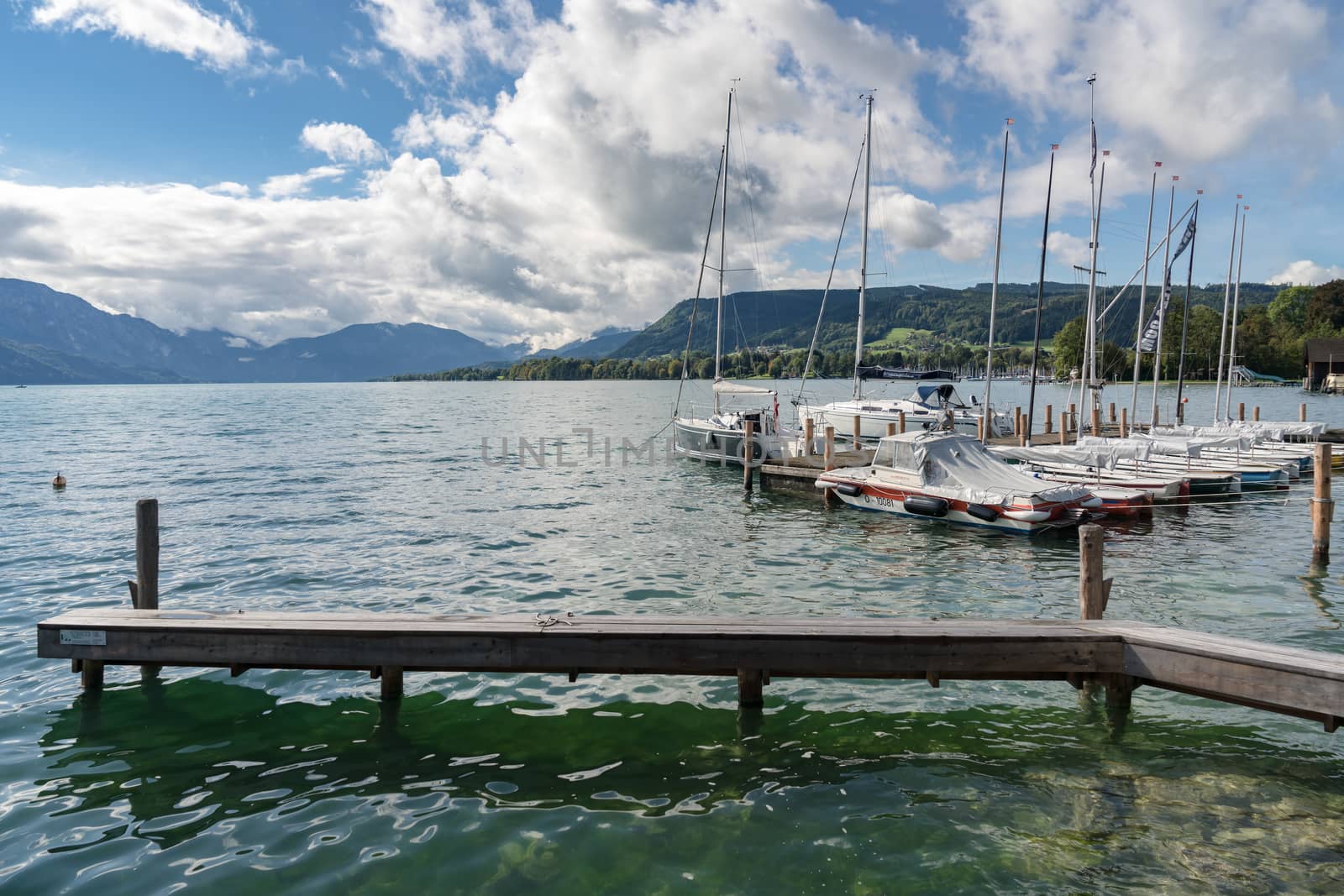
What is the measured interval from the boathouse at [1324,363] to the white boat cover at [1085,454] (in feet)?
331

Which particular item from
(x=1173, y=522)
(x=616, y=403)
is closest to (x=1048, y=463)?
(x=1173, y=522)

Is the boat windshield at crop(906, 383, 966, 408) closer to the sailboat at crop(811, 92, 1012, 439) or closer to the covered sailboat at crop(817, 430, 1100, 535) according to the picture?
the sailboat at crop(811, 92, 1012, 439)

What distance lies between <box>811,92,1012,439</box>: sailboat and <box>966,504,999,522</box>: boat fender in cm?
1642

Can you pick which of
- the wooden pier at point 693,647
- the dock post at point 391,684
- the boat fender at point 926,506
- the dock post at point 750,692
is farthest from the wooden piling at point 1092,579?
the boat fender at point 926,506

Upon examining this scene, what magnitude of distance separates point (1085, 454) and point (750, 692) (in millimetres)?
22734

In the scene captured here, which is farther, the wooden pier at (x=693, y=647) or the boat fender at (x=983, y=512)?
the boat fender at (x=983, y=512)

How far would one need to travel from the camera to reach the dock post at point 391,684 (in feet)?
28.2

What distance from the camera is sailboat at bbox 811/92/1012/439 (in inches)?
1522

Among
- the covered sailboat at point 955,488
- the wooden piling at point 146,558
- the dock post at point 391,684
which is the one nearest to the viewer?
the dock post at point 391,684

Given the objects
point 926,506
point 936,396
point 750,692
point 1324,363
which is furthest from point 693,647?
point 1324,363

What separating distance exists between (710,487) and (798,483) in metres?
3.91

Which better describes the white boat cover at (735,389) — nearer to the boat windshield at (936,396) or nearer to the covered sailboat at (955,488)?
the boat windshield at (936,396)

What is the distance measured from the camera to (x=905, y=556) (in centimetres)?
Result: 1806

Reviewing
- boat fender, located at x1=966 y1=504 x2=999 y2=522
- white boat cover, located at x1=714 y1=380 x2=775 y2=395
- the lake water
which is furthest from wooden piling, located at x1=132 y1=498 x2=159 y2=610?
white boat cover, located at x1=714 y1=380 x2=775 y2=395
